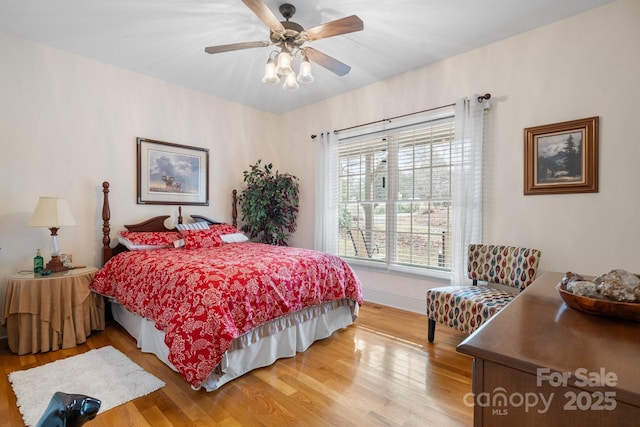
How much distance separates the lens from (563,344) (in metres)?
0.78

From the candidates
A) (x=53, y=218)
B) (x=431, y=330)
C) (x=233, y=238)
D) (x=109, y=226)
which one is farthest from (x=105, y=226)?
(x=431, y=330)

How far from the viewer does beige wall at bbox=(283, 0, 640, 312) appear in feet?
7.57

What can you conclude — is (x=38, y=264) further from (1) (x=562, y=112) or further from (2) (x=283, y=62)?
(1) (x=562, y=112)

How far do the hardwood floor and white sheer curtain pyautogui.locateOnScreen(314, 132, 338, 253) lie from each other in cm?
169

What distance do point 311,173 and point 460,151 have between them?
222cm

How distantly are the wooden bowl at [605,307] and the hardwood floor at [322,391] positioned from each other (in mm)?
1077

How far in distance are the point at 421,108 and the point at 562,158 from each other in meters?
1.47

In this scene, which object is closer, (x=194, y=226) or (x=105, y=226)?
(x=105, y=226)

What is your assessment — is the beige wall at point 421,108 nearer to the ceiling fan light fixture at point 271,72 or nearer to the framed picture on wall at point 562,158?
the framed picture on wall at point 562,158

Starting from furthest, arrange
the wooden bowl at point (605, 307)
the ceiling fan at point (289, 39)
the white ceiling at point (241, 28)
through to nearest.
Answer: the white ceiling at point (241, 28), the ceiling fan at point (289, 39), the wooden bowl at point (605, 307)

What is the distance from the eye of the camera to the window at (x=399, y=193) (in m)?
3.32

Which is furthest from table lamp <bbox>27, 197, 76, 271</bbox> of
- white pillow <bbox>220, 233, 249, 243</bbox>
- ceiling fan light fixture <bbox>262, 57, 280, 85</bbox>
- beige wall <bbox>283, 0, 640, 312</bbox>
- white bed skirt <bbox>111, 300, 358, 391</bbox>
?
beige wall <bbox>283, 0, 640, 312</bbox>

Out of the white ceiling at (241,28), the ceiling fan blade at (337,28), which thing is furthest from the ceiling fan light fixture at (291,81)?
the white ceiling at (241,28)

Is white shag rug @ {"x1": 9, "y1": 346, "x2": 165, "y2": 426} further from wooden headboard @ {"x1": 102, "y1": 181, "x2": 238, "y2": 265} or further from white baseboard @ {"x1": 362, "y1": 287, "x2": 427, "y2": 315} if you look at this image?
white baseboard @ {"x1": 362, "y1": 287, "x2": 427, "y2": 315}
